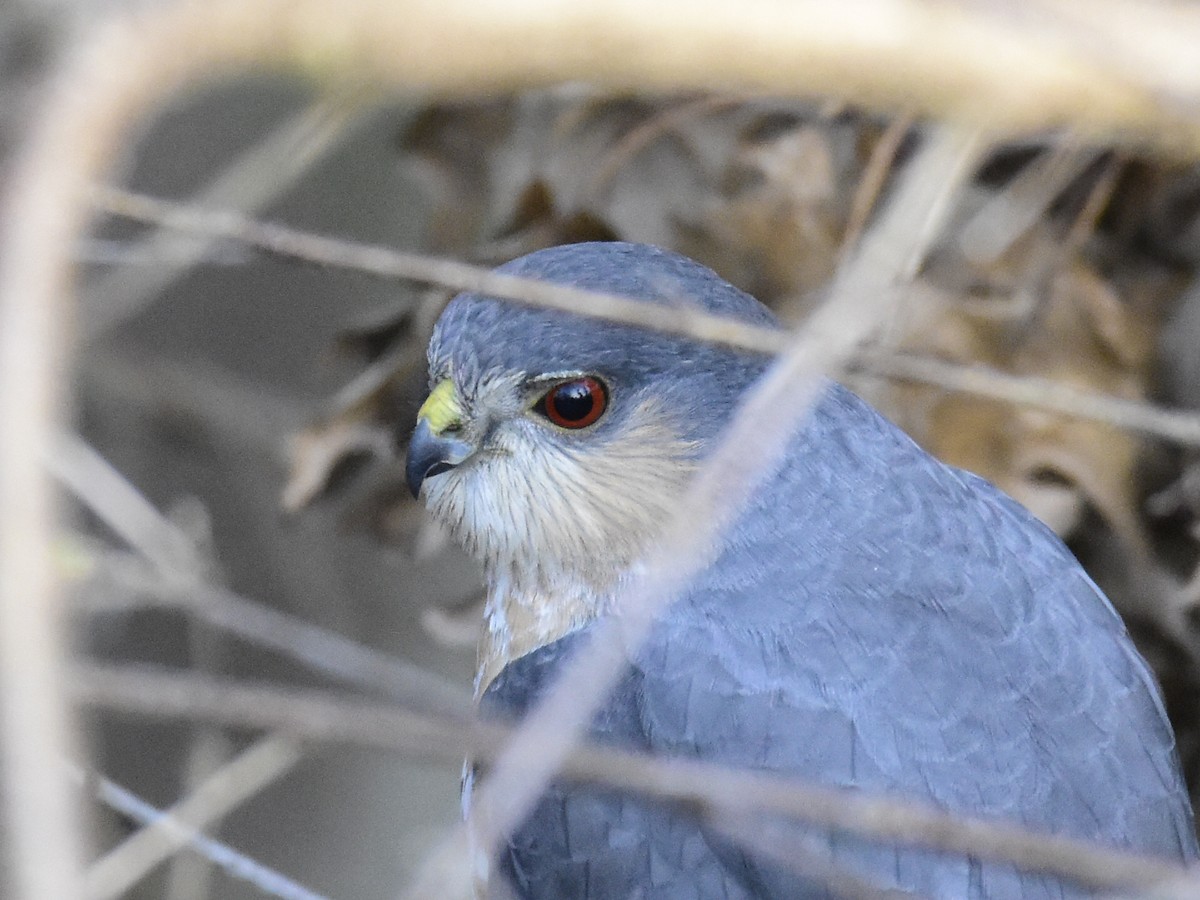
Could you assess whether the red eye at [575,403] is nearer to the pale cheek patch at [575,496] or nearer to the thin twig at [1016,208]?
the pale cheek patch at [575,496]

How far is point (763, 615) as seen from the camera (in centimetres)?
238

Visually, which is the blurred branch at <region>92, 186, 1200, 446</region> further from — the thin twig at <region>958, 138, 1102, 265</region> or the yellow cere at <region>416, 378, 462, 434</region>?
the thin twig at <region>958, 138, 1102, 265</region>

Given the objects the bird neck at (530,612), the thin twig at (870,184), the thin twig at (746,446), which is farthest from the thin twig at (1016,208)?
the thin twig at (746,446)

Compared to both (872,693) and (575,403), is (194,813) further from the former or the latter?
(872,693)

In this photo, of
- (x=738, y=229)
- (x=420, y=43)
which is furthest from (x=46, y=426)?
(x=738, y=229)

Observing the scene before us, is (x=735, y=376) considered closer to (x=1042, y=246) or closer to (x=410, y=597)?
(x=1042, y=246)

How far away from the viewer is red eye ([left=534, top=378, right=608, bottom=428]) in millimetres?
2477

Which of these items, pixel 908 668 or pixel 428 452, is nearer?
pixel 908 668

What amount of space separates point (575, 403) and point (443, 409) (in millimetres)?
251

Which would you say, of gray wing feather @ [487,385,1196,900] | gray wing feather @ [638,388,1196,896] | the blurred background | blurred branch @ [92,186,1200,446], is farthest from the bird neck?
blurred branch @ [92,186,1200,446]

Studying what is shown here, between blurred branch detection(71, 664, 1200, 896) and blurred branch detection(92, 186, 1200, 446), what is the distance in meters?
0.45

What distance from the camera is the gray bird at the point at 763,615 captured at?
2.22 meters

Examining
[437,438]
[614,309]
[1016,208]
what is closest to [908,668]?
[437,438]

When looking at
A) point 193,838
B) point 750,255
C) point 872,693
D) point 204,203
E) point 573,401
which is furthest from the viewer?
point 750,255
